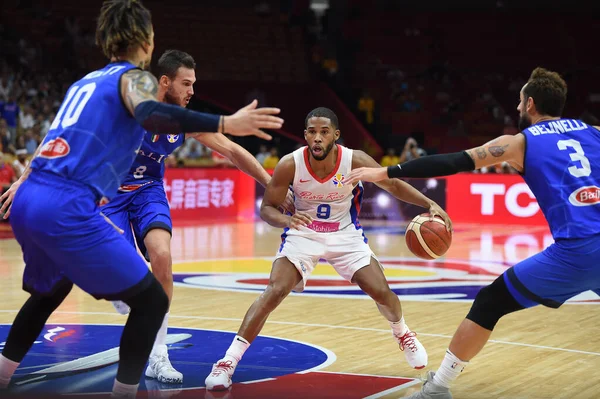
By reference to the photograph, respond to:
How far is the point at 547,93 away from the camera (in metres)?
5.10

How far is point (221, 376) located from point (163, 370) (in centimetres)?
45

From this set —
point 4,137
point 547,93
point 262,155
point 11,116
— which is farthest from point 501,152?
point 262,155

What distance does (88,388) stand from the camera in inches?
214

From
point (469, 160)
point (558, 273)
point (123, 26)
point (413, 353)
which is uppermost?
point (123, 26)

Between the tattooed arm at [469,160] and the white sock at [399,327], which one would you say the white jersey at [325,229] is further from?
the tattooed arm at [469,160]

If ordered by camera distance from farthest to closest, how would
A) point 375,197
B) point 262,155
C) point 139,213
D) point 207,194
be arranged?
point 262,155 → point 375,197 → point 207,194 → point 139,213

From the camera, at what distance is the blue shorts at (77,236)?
164 inches

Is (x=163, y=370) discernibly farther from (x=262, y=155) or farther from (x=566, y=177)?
(x=262, y=155)

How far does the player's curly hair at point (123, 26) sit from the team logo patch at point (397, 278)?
19.4ft

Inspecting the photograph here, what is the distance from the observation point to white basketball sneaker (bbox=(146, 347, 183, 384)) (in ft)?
18.8

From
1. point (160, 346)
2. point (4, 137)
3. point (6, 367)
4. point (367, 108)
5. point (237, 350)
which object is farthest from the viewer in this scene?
point (367, 108)

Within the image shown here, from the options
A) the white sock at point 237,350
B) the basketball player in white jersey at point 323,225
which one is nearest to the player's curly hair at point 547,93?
the basketball player in white jersey at point 323,225

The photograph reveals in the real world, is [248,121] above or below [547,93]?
below

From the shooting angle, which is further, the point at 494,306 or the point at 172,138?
the point at 172,138
